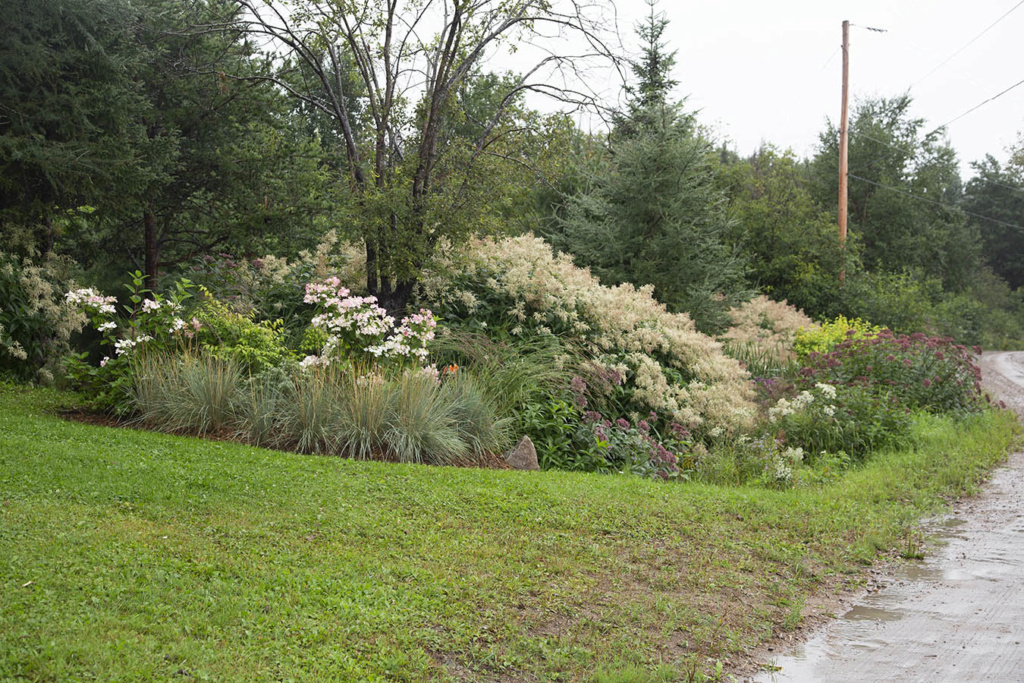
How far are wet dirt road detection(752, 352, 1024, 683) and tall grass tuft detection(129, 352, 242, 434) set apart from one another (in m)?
6.04

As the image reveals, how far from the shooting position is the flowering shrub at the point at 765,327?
57.2ft

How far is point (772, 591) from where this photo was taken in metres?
5.51

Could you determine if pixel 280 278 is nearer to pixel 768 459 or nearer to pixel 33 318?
pixel 33 318

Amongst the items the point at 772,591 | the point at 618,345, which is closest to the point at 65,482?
the point at 772,591

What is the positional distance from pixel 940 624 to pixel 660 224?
1301cm

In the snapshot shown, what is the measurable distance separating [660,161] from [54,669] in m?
15.6

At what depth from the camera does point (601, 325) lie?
38.3ft

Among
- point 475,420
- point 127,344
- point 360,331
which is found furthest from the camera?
point 360,331

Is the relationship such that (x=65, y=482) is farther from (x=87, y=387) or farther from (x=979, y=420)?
(x=979, y=420)

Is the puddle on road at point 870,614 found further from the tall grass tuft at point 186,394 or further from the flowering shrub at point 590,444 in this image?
the tall grass tuft at point 186,394

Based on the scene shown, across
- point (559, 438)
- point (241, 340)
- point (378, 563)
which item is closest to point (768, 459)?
point (559, 438)

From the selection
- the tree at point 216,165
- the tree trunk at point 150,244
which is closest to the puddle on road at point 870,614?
the tree at point 216,165

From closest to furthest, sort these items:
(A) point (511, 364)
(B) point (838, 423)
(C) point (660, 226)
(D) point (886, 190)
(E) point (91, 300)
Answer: (E) point (91, 300)
(A) point (511, 364)
(B) point (838, 423)
(C) point (660, 226)
(D) point (886, 190)

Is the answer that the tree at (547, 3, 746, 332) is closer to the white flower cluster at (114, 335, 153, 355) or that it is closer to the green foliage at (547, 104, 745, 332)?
the green foliage at (547, 104, 745, 332)
